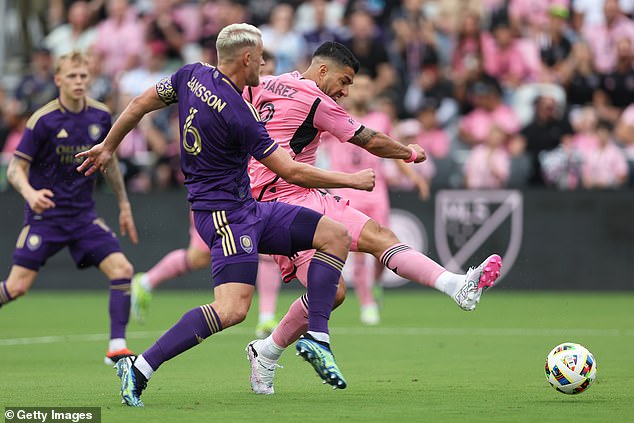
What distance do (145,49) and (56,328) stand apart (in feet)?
29.9

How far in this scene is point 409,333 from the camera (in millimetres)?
14367

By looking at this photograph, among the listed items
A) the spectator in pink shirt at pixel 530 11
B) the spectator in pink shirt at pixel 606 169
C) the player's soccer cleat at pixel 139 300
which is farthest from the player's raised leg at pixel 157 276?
the spectator in pink shirt at pixel 530 11

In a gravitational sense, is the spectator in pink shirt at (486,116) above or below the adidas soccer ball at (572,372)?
above

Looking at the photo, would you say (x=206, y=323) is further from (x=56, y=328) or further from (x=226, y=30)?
(x=56, y=328)

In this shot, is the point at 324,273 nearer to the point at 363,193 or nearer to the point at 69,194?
the point at 69,194

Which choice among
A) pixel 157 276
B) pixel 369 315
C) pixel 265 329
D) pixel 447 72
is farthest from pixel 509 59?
pixel 265 329

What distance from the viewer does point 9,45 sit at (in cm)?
2630

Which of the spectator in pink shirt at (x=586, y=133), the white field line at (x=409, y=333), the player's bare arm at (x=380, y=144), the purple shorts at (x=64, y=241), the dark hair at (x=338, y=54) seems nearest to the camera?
the player's bare arm at (x=380, y=144)

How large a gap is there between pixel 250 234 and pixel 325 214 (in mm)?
1269

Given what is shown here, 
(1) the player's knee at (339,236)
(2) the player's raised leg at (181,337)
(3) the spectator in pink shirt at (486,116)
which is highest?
(3) the spectator in pink shirt at (486,116)

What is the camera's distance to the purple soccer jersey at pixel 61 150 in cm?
1151

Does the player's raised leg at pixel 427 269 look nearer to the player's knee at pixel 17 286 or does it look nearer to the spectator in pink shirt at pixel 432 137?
the player's knee at pixel 17 286

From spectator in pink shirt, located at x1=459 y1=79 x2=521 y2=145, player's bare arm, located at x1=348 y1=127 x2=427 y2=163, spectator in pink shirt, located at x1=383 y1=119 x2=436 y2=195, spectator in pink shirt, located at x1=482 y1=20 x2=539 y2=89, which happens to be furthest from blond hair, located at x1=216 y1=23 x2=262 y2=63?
spectator in pink shirt, located at x1=482 y1=20 x2=539 y2=89

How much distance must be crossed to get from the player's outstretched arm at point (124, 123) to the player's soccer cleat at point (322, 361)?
1.85 meters
